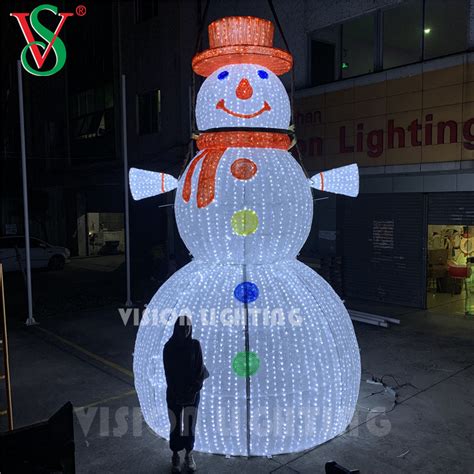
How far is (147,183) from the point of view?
232 inches

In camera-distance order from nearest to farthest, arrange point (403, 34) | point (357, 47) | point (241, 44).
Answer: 1. point (241, 44)
2. point (403, 34)
3. point (357, 47)

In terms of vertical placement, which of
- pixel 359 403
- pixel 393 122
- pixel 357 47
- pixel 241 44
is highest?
pixel 357 47

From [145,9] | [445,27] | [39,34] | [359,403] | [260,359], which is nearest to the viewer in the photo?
[260,359]

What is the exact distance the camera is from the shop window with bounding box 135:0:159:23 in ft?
64.1

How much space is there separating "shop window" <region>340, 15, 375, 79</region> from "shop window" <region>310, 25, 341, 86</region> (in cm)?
19

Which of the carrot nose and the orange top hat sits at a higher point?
the orange top hat

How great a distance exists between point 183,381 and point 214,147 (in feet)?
7.97

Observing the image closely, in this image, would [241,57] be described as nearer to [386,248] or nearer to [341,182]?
[341,182]

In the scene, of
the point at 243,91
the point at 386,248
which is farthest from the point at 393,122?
the point at 243,91

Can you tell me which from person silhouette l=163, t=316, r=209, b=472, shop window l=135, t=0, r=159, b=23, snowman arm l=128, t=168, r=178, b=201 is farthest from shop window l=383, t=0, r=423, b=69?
person silhouette l=163, t=316, r=209, b=472

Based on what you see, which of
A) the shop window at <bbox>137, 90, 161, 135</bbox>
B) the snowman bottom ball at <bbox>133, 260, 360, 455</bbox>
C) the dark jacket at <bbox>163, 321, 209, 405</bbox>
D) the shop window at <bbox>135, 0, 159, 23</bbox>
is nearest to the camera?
the dark jacket at <bbox>163, 321, 209, 405</bbox>

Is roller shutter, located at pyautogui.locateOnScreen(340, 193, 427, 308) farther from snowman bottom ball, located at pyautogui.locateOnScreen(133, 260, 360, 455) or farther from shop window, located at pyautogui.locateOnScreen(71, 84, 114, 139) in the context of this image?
shop window, located at pyautogui.locateOnScreen(71, 84, 114, 139)

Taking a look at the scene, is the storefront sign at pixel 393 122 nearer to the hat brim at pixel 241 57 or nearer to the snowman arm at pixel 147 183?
the hat brim at pixel 241 57

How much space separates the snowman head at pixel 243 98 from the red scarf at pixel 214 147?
11 centimetres
